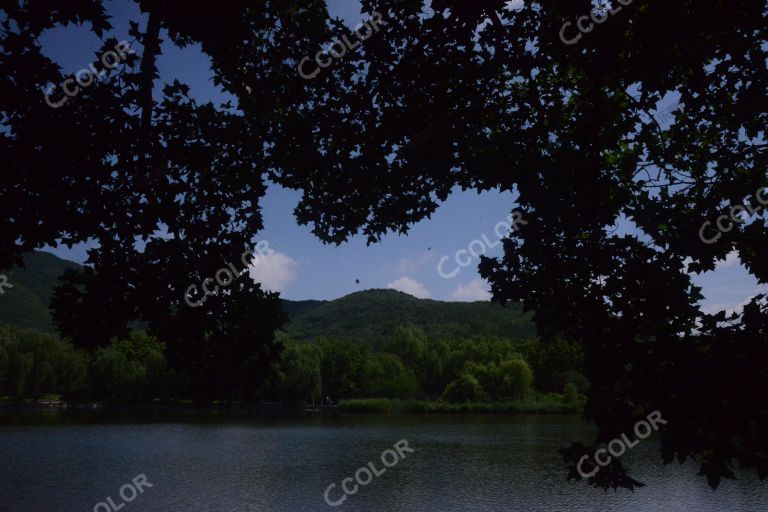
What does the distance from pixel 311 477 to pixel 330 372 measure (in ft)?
236

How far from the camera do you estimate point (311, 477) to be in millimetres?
24172

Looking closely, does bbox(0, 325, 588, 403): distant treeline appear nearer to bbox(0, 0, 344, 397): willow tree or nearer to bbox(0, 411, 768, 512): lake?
bbox(0, 411, 768, 512): lake

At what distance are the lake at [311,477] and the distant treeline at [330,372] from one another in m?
23.8

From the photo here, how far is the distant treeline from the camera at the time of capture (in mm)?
71125

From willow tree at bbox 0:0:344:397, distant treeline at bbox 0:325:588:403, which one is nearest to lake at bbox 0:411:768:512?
willow tree at bbox 0:0:344:397

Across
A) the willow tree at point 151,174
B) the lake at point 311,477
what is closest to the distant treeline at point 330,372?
the lake at point 311,477

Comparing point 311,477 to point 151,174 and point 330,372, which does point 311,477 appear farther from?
point 330,372

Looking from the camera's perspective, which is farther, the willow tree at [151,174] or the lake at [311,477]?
the lake at [311,477]

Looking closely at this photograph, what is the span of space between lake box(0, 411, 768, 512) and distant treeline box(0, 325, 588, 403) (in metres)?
23.8

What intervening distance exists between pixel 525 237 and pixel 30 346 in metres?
78.5

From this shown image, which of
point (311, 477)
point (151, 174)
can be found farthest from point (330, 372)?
point (151, 174)

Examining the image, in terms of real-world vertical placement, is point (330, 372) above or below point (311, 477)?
above

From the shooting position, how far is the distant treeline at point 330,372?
7112cm

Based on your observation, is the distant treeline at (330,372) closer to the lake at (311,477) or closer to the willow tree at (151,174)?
the lake at (311,477)
